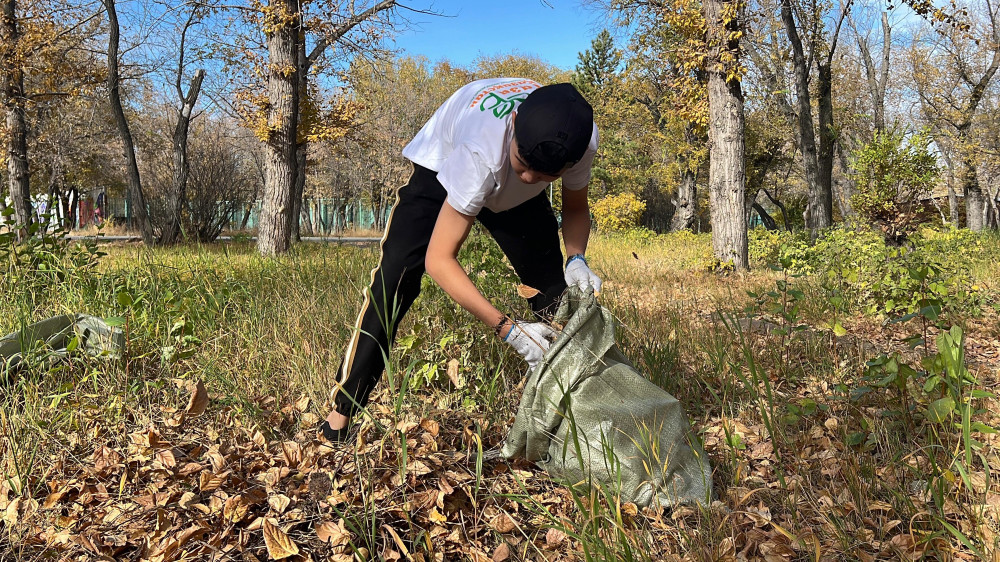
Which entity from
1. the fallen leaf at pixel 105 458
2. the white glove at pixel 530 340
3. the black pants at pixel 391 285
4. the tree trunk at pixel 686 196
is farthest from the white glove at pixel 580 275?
the tree trunk at pixel 686 196

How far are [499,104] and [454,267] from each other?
57 cm

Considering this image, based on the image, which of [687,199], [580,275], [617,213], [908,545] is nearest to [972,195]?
[687,199]

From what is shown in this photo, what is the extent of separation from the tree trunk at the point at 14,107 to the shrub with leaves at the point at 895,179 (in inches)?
447

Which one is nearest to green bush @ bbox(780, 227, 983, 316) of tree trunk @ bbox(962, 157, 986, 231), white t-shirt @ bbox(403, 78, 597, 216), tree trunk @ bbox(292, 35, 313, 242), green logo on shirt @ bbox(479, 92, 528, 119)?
white t-shirt @ bbox(403, 78, 597, 216)

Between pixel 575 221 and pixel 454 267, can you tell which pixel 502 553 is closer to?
pixel 454 267

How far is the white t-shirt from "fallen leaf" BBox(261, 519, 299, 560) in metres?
1.02

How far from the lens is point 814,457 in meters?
1.99

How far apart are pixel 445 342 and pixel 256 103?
664 centimetres

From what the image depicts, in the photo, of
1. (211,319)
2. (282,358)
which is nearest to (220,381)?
(282,358)

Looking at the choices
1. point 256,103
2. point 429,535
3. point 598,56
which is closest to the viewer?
point 429,535

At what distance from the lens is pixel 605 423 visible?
1.70m

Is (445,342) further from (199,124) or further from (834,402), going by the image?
(199,124)

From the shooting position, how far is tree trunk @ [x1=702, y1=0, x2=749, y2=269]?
22.3 ft

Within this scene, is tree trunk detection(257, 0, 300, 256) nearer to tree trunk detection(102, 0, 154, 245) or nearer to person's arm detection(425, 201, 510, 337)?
tree trunk detection(102, 0, 154, 245)
